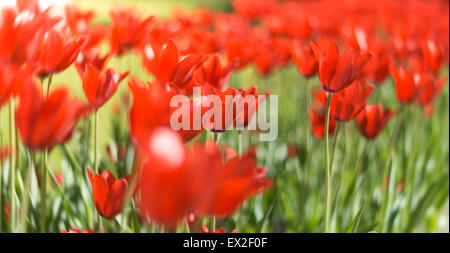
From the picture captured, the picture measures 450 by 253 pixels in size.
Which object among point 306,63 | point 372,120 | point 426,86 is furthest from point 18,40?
point 426,86

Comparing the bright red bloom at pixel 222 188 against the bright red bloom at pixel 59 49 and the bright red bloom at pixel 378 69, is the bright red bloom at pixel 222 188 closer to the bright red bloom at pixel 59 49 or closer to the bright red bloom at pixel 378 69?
the bright red bloom at pixel 59 49

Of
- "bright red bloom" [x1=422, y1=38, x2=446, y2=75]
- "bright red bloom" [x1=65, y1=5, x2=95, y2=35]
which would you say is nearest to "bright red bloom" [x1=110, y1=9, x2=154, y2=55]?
"bright red bloom" [x1=65, y1=5, x2=95, y2=35]

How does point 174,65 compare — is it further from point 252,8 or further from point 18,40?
point 252,8

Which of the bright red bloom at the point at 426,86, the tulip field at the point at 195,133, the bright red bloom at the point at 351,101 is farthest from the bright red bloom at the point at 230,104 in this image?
the bright red bloom at the point at 426,86

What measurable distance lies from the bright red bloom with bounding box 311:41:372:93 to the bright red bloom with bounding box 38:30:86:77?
41 centimetres

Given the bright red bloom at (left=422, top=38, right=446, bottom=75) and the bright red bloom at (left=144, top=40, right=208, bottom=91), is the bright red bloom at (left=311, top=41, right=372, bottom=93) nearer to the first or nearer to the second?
the bright red bloom at (left=144, top=40, right=208, bottom=91)

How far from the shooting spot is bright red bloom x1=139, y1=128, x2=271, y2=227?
1.45 feet

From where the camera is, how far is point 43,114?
0.54m

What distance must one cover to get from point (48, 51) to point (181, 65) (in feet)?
0.72

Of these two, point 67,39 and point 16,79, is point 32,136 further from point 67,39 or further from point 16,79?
point 67,39

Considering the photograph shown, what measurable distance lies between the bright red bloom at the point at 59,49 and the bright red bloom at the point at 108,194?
203mm

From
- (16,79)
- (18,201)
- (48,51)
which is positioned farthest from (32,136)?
(18,201)

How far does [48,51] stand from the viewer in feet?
2.61
